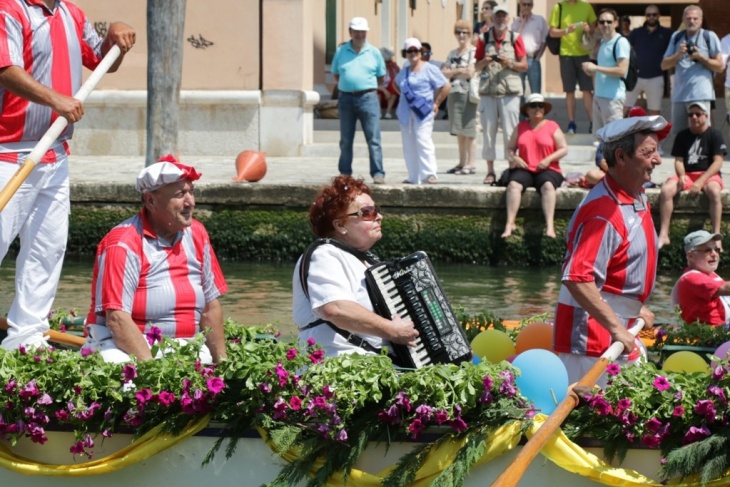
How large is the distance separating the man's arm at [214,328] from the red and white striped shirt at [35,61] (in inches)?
39.9

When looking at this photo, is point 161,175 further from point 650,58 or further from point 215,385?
point 650,58

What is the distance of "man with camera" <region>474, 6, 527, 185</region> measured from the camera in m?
14.5

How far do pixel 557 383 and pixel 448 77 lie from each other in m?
10.1

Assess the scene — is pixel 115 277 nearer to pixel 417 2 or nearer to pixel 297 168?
pixel 297 168

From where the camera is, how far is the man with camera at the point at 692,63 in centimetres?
1459

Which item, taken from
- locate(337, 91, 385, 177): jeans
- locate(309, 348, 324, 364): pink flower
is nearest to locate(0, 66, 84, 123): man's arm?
locate(309, 348, 324, 364): pink flower

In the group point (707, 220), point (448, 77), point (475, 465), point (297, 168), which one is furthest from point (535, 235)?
point (475, 465)

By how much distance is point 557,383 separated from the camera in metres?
5.66

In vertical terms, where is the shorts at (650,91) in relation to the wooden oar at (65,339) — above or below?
above

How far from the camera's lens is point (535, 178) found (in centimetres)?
1342

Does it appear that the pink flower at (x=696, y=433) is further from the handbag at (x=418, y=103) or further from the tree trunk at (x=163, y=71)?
the tree trunk at (x=163, y=71)

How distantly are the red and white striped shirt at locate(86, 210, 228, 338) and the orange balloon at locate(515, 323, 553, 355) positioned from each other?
1.61 metres

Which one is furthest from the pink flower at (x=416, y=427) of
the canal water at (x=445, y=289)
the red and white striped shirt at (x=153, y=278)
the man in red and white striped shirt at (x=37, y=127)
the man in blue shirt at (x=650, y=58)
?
the man in blue shirt at (x=650, y=58)

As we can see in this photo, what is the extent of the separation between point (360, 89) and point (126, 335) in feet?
28.7
